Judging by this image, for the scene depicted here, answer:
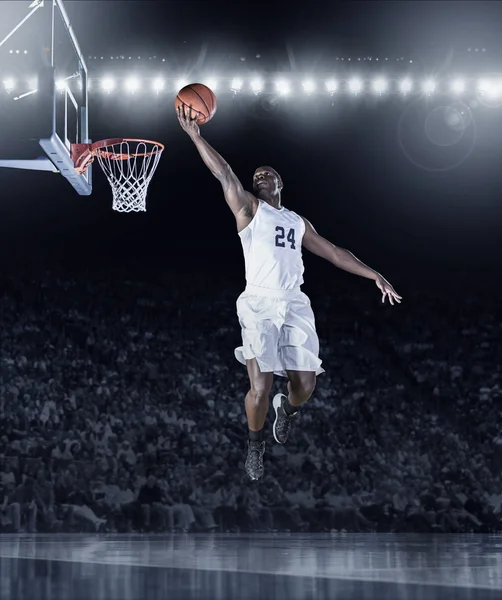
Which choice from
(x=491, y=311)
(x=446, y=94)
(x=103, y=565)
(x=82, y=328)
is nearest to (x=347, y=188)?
(x=446, y=94)

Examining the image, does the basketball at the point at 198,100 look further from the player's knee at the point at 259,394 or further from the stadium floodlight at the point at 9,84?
the stadium floodlight at the point at 9,84

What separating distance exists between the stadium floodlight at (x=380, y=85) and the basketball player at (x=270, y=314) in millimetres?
3622

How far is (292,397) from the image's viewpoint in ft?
18.4

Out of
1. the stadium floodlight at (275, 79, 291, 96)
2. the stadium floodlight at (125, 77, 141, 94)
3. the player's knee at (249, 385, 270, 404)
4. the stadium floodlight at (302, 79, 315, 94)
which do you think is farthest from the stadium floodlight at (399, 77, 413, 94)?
the player's knee at (249, 385, 270, 404)

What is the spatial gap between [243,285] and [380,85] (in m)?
2.43

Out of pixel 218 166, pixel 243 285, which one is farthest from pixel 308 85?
pixel 218 166

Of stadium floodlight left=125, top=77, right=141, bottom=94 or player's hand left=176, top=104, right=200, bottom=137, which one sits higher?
stadium floodlight left=125, top=77, right=141, bottom=94

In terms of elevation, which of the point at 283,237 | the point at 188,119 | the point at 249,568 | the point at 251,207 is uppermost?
the point at 188,119

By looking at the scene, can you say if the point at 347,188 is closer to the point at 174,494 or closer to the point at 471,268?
the point at 471,268

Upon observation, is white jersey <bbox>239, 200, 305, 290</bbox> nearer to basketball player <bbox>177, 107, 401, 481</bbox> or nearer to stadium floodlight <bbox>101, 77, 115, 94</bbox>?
basketball player <bbox>177, 107, 401, 481</bbox>

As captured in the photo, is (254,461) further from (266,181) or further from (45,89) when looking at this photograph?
(45,89)

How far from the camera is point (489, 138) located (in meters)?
9.22

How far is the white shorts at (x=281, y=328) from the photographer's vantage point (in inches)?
214

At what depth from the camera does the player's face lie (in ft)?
18.9
